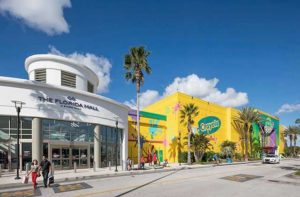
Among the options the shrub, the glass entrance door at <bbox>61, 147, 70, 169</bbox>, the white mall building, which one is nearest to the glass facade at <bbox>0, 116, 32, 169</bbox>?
the white mall building

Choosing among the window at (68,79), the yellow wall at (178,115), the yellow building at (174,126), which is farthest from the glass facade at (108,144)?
the yellow wall at (178,115)

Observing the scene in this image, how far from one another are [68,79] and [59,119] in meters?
8.55

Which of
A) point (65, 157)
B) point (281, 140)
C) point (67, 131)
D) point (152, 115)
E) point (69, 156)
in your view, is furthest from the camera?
point (281, 140)

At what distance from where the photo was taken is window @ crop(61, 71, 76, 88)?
33969mm

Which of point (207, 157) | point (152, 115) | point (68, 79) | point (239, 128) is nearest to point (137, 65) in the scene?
point (68, 79)

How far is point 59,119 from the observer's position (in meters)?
27.2

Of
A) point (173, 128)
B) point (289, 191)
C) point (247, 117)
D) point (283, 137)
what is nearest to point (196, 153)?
point (173, 128)

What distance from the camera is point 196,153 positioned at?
153 ft

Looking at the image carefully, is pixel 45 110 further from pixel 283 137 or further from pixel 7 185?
pixel 283 137

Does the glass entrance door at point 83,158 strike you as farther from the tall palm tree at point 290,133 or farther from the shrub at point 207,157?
the tall palm tree at point 290,133

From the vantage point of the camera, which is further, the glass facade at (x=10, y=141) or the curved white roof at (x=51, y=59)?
the curved white roof at (x=51, y=59)

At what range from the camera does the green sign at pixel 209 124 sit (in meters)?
54.0

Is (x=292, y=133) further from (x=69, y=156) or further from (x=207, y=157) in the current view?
(x=69, y=156)

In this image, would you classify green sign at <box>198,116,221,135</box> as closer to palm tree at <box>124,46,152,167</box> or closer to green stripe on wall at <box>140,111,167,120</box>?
green stripe on wall at <box>140,111,167,120</box>
